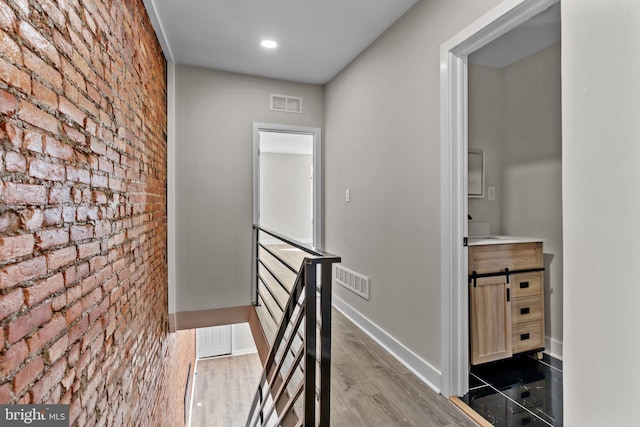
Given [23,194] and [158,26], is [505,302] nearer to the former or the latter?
[23,194]

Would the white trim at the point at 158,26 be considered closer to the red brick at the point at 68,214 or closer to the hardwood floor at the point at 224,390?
the red brick at the point at 68,214

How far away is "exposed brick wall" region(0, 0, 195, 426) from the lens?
799 millimetres

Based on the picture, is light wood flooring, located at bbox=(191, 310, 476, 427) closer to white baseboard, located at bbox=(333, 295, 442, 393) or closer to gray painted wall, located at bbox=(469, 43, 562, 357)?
white baseboard, located at bbox=(333, 295, 442, 393)

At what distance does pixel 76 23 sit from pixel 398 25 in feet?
6.66

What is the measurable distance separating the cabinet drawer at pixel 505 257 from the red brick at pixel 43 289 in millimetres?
2171

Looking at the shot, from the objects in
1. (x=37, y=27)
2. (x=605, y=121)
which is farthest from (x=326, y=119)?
(x=605, y=121)

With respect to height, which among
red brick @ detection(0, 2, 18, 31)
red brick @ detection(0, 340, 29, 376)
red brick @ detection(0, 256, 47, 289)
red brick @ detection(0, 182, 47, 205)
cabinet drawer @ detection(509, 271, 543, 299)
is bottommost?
cabinet drawer @ detection(509, 271, 543, 299)

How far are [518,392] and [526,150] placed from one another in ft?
6.43

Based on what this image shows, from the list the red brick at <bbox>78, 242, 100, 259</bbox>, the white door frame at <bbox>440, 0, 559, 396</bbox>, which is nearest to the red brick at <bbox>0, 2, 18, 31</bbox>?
the red brick at <bbox>78, 242, 100, 259</bbox>

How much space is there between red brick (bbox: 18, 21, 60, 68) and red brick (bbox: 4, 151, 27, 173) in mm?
311

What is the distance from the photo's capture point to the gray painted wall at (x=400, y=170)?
1982mm

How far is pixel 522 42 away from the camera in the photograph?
253 cm

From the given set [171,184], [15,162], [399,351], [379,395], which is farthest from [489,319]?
[171,184]

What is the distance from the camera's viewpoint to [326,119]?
3.68m
